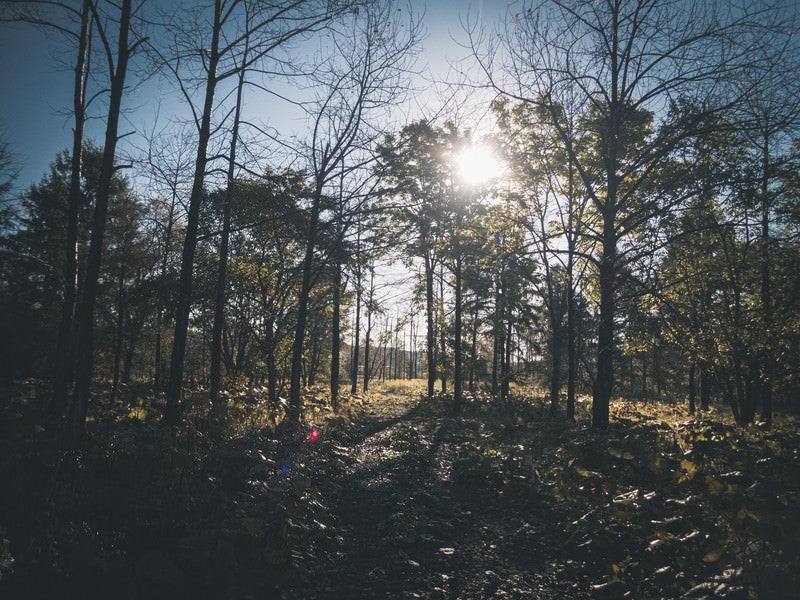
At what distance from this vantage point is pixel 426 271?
2105 cm

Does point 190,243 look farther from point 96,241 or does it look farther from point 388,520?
point 388,520

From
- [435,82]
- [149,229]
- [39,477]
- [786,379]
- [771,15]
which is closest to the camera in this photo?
[39,477]

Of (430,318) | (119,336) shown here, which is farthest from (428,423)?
(119,336)

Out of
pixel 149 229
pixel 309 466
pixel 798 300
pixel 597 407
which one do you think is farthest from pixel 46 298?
pixel 798 300

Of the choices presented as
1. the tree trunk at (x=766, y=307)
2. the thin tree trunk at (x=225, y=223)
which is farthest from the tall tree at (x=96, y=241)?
the tree trunk at (x=766, y=307)

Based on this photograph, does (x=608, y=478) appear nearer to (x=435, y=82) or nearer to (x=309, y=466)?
(x=309, y=466)

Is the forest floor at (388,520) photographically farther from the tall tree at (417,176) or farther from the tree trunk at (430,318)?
the tree trunk at (430,318)

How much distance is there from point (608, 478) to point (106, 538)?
21.9 feet

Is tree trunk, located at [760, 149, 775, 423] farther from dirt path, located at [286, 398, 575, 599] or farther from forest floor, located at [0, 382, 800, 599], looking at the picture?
dirt path, located at [286, 398, 575, 599]

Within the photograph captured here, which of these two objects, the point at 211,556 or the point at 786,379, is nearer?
the point at 211,556

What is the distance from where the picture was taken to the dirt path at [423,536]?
3.87 meters

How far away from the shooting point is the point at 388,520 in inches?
209

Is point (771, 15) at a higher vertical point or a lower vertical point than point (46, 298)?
higher

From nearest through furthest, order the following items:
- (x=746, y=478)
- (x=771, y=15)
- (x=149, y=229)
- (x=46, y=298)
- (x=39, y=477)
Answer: (x=39, y=477) < (x=746, y=478) < (x=771, y=15) < (x=149, y=229) < (x=46, y=298)
